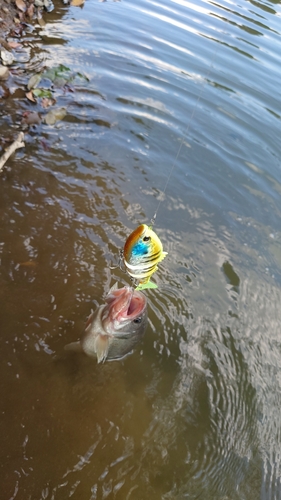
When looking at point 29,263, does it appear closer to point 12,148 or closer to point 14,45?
point 12,148

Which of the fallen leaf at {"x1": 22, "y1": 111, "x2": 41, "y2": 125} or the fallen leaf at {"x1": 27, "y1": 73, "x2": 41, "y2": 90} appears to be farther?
the fallen leaf at {"x1": 27, "y1": 73, "x2": 41, "y2": 90}

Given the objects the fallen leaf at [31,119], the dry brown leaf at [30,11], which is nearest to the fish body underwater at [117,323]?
the fallen leaf at [31,119]

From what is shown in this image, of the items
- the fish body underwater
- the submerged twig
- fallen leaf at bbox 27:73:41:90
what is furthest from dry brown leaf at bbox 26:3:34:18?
the fish body underwater

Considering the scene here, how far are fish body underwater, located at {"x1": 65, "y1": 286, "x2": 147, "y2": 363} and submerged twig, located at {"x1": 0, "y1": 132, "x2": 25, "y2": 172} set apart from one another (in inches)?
110

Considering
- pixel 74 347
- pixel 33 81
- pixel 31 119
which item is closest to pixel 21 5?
pixel 33 81

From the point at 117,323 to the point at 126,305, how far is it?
0.19 m

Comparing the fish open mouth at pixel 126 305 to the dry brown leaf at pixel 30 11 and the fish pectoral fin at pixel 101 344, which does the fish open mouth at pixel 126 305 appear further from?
the dry brown leaf at pixel 30 11

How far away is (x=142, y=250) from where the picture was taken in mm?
1967

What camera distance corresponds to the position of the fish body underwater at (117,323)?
8.72ft

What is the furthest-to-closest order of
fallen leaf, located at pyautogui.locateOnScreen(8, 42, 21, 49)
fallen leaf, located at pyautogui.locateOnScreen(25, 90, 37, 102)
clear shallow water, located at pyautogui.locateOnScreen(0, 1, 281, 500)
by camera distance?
fallen leaf, located at pyautogui.locateOnScreen(8, 42, 21, 49) → fallen leaf, located at pyautogui.locateOnScreen(25, 90, 37, 102) → clear shallow water, located at pyautogui.locateOnScreen(0, 1, 281, 500)

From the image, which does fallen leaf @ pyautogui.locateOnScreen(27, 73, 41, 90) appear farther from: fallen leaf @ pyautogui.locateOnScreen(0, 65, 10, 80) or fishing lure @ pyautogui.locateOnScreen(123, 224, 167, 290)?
fishing lure @ pyautogui.locateOnScreen(123, 224, 167, 290)

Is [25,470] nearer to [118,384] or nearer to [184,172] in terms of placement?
[118,384]

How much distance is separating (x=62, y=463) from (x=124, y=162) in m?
4.14

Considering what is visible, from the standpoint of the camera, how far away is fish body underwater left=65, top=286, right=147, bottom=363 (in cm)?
266
